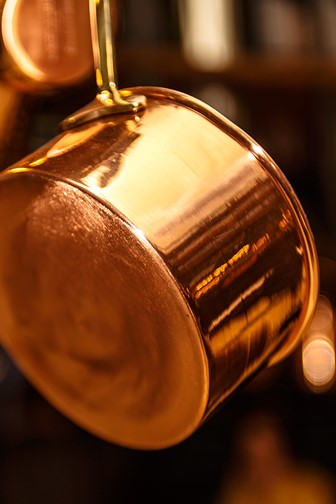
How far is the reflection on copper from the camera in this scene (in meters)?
2.32

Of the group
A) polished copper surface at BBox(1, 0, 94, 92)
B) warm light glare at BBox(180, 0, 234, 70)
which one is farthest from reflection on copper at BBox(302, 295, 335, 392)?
polished copper surface at BBox(1, 0, 94, 92)

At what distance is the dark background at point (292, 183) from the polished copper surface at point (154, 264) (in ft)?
1.01

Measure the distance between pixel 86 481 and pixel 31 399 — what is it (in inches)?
22.0

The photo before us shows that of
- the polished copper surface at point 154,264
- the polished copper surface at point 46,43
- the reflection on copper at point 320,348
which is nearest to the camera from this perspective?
the polished copper surface at point 154,264

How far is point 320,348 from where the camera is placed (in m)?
2.43

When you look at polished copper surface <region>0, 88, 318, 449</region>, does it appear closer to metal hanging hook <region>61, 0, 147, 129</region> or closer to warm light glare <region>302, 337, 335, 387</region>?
metal hanging hook <region>61, 0, 147, 129</region>

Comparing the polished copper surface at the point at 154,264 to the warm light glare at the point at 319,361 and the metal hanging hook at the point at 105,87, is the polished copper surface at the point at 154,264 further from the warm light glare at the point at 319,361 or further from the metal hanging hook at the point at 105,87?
the warm light glare at the point at 319,361

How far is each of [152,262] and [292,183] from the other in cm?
178

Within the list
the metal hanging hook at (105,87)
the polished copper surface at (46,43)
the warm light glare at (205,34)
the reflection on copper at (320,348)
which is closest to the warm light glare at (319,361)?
the reflection on copper at (320,348)

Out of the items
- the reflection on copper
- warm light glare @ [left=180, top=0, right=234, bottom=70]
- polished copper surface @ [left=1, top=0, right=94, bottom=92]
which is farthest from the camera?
the reflection on copper

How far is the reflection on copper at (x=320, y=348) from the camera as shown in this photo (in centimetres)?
232

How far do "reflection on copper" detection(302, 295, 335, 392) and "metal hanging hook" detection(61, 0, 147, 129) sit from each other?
1.78m

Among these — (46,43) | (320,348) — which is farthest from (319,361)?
(46,43)

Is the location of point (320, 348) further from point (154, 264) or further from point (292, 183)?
point (154, 264)
